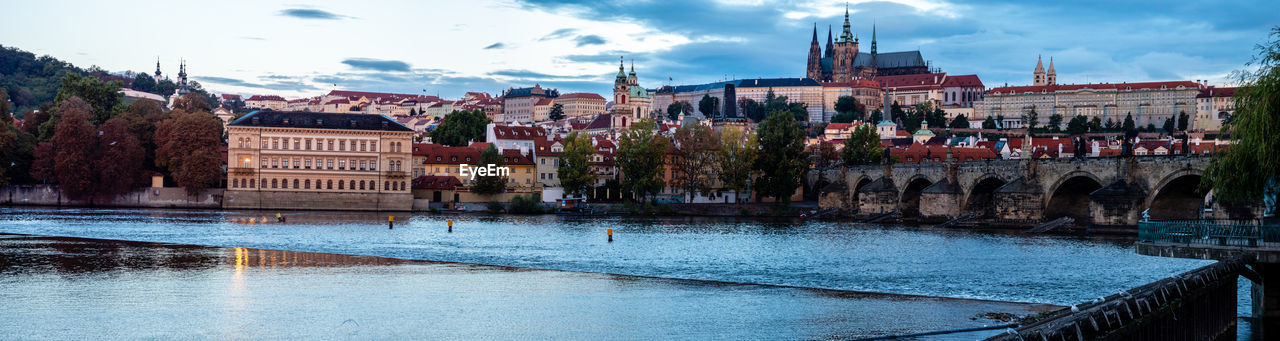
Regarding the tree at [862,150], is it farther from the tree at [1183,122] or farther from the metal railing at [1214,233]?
the tree at [1183,122]

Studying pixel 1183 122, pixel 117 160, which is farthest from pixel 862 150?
pixel 1183 122

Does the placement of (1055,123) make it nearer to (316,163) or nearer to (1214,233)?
(316,163)

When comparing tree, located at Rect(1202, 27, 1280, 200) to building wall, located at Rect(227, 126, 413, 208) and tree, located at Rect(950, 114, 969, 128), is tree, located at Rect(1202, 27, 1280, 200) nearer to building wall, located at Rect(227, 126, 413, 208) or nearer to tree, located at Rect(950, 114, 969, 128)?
building wall, located at Rect(227, 126, 413, 208)

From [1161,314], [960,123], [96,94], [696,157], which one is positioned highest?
[960,123]

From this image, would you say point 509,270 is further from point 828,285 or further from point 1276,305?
point 1276,305

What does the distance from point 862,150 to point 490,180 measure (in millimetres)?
31612

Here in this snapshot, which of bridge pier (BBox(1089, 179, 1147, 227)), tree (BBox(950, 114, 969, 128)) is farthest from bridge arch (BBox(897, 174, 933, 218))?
tree (BBox(950, 114, 969, 128))

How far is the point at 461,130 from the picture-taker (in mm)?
108938

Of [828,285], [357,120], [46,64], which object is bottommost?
[828,285]

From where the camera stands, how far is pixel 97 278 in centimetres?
2583

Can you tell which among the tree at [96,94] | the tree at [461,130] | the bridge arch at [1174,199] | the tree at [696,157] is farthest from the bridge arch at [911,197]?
the tree at [96,94]

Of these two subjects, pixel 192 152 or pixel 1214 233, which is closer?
pixel 1214 233

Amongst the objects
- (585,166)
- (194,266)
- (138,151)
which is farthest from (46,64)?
(194,266)

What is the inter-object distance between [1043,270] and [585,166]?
48467 mm
